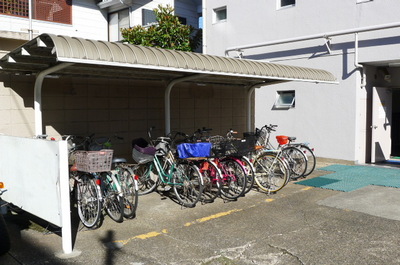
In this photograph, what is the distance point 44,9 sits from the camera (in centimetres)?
1466

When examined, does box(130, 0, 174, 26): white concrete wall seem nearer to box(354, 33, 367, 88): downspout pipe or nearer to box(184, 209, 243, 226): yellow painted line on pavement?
box(354, 33, 367, 88): downspout pipe

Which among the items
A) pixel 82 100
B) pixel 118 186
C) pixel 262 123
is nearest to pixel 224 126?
pixel 262 123

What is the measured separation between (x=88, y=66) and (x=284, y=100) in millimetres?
7135

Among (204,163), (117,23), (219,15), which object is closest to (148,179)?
(204,163)

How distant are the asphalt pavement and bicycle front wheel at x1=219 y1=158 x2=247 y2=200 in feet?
0.78

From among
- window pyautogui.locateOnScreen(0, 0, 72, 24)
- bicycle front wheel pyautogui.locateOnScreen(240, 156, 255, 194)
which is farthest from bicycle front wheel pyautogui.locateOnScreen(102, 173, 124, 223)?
window pyautogui.locateOnScreen(0, 0, 72, 24)

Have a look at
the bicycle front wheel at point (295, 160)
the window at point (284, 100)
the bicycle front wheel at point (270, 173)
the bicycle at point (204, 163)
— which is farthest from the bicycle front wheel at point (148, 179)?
the window at point (284, 100)

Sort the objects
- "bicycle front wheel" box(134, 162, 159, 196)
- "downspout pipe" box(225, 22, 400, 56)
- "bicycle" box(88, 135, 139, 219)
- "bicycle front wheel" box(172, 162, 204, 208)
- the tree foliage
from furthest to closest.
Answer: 1. the tree foliage
2. "downspout pipe" box(225, 22, 400, 56)
3. "bicycle front wheel" box(134, 162, 159, 196)
4. "bicycle front wheel" box(172, 162, 204, 208)
5. "bicycle" box(88, 135, 139, 219)

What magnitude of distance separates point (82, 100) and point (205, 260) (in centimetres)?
451

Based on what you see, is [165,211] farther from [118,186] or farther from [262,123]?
[262,123]

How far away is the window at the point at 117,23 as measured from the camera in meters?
16.8

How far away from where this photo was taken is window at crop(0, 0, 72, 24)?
13.7 m

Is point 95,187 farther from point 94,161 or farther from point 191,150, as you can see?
point 191,150

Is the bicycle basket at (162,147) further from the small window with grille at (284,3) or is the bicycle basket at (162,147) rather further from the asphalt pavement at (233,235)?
the small window with grille at (284,3)
